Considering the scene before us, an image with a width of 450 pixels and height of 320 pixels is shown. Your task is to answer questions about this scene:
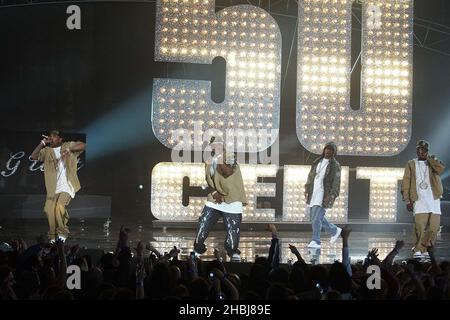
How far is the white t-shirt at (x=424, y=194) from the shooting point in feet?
35.2

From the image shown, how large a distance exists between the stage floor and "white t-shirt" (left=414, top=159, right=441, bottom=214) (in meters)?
0.64

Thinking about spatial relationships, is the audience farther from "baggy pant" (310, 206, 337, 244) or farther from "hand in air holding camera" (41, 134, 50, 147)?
"hand in air holding camera" (41, 134, 50, 147)

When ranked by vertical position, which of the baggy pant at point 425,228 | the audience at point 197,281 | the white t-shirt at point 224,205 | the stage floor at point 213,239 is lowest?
the stage floor at point 213,239

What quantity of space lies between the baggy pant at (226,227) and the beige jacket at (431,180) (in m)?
2.61

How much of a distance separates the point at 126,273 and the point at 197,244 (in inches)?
143

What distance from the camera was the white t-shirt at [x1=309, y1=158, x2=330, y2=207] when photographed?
11.1m

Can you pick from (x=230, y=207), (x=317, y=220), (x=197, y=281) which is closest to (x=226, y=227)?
(x=230, y=207)

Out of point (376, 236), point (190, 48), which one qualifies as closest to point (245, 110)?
point (190, 48)

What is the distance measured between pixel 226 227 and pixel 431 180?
3.06 m

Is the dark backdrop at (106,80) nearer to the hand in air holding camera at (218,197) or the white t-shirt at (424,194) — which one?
the white t-shirt at (424,194)

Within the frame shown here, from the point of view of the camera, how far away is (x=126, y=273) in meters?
6.24

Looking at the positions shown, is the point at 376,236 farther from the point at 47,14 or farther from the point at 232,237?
the point at 47,14

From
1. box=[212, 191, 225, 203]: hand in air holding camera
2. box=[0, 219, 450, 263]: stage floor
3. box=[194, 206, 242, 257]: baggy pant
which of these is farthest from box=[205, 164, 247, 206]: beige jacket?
box=[0, 219, 450, 263]: stage floor

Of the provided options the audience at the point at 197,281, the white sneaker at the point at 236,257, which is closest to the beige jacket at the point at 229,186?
the white sneaker at the point at 236,257
